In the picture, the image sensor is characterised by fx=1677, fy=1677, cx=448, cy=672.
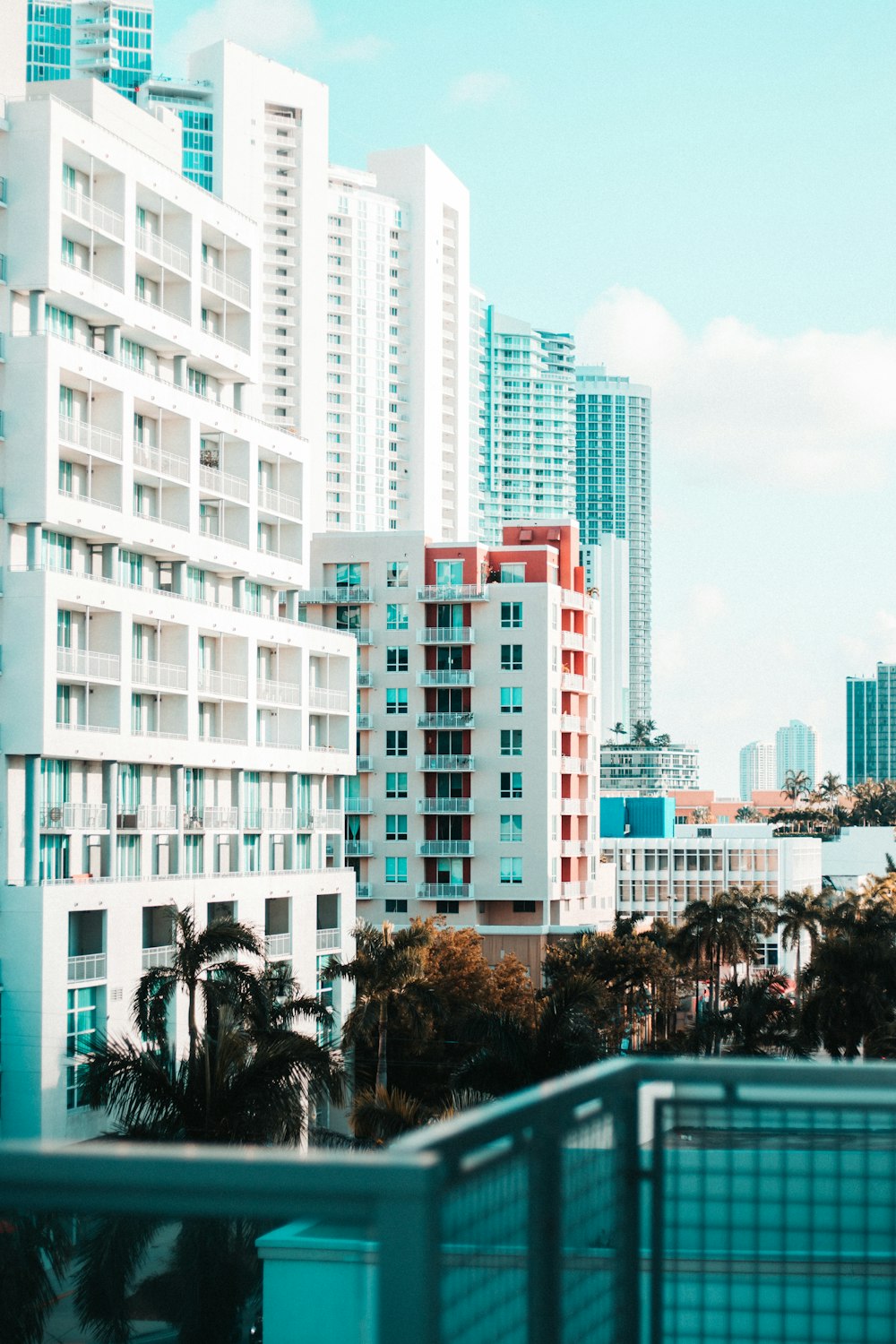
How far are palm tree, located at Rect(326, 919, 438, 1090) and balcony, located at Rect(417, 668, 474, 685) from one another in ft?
99.6

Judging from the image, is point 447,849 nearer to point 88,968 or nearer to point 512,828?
point 512,828

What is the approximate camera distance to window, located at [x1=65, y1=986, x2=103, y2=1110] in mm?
43938

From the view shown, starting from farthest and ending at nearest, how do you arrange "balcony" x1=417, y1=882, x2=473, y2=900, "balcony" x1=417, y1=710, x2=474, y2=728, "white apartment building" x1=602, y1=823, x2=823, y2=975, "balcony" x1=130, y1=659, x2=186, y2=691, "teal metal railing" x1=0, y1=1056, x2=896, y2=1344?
"white apartment building" x1=602, y1=823, x2=823, y2=975, "balcony" x1=417, y1=710, x2=474, y2=728, "balcony" x1=417, y1=882, x2=473, y2=900, "balcony" x1=130, y1=659, x2=186, y2=691, "teal metal railing" x1=0, y1=1056, x2=896, y2=1344

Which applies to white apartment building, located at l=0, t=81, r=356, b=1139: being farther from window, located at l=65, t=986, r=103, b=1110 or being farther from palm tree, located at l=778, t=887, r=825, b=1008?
palm tree, located at l=778, t=887, r=825, b=1008

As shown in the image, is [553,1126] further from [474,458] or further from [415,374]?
[474,458]

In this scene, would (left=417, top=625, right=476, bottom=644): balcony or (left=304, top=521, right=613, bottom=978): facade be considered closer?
(left=304, top=521, right=613, bottom=978): facade

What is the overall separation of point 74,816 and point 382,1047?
12.6m

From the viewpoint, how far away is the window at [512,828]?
8612 centimetres

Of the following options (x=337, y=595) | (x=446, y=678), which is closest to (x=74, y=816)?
(x=446, y=678)

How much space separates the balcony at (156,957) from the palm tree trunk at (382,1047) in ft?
22.4

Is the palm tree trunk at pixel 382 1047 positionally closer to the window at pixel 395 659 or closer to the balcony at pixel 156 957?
the balcony at pixel 156 957

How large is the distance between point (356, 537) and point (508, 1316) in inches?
3389

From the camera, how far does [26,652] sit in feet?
153

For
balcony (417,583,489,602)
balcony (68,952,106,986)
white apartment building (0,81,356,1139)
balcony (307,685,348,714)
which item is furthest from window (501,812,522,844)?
balcony (68,952,106,986)
